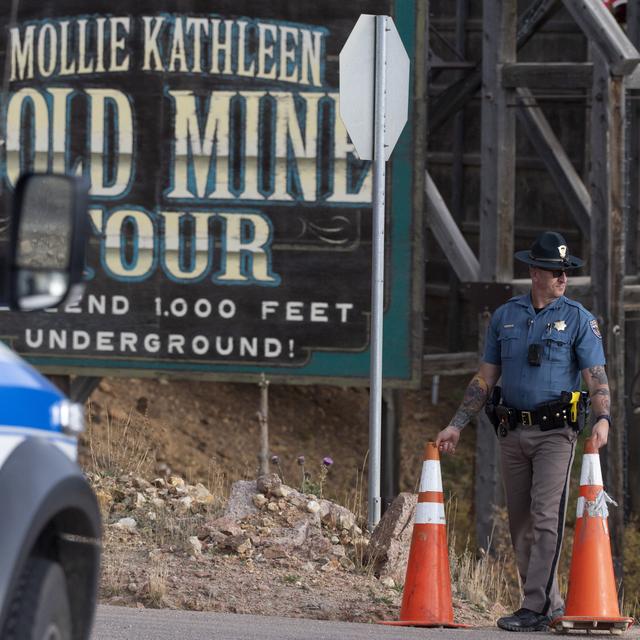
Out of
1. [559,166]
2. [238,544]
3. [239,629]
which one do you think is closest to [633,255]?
[559,166]

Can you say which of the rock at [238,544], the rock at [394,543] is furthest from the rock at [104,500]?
the rock at [394,543]

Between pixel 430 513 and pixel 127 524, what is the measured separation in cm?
237

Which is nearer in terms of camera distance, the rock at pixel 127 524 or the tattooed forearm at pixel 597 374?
the tattooed forearm at pixel 597 374

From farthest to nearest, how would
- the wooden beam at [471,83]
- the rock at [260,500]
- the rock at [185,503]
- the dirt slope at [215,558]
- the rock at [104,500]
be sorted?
1. the wooden beam at [471,83]
2. the rock at [185,503]
3. the rock at [104,500]
4. the rock at [260,500]
5. the dirt slope at [215,558]

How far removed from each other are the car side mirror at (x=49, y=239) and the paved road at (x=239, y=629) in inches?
132

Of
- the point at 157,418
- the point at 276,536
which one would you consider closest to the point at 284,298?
the point at 276,536

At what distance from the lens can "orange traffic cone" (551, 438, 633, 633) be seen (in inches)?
293

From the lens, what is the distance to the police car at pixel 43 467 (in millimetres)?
3893

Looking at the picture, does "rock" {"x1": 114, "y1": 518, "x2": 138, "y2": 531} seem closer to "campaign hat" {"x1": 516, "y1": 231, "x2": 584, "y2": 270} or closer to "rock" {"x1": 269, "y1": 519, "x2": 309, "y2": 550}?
"rock" {"x1": 269, "y1": 519, "x2": 309, "y2": 550}

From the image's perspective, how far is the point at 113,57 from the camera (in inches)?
511

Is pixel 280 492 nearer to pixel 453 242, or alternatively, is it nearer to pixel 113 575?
pixel 113 575

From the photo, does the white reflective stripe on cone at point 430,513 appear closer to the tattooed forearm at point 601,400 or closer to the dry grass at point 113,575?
the tattooed forearm at point 601,400

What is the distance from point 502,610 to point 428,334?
12811 millimetres

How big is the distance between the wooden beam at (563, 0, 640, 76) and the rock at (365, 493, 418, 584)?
15.1 feet
